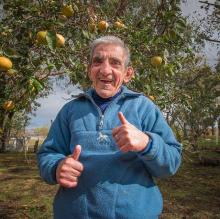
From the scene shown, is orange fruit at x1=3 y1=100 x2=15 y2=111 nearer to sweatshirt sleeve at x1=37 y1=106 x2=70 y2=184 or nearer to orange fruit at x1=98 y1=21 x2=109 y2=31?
orange fruit at x1=98 y1=21 x2=109 y2=31

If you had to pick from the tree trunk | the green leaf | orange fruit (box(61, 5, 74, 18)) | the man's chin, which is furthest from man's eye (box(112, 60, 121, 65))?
the tree trunk

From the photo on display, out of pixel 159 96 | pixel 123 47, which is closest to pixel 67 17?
pixel 159 96

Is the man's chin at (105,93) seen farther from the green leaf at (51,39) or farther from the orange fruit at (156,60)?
the orange fruit at (156,60)

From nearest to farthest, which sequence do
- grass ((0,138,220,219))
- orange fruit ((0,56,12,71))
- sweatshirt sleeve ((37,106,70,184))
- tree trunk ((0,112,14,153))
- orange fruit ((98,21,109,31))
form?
1. sweatshirt sleeve ((37,106,70,184))
2. orange fruit ((0,56,12,71))
3. orange fruit ((98,21,109,31))
4. tree trunk ((0,112,14,153))
5. grass ((0,138,220,219))

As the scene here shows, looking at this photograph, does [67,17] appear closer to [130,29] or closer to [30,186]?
[130,29]

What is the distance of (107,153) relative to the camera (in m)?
2.07

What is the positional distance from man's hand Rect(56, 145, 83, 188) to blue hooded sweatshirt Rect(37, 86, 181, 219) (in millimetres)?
124

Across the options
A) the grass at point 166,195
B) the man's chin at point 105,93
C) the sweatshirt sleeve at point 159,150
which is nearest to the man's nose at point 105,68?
the man's chin at point 105,93

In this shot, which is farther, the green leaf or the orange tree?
the orange tree

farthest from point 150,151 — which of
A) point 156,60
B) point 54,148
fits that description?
point 156,60

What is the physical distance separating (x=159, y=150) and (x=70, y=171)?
0.45 m

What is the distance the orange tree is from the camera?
4.02 meters

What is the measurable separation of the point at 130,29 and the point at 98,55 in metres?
2.77

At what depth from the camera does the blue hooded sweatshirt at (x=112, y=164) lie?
201cm
